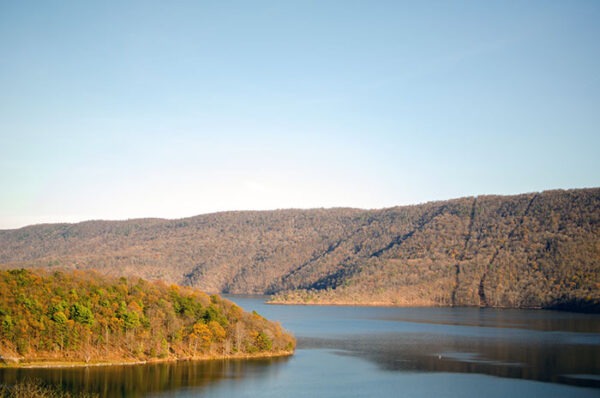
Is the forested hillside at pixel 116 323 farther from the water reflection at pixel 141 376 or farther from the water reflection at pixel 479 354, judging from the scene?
the water reflection at pixel 479 354

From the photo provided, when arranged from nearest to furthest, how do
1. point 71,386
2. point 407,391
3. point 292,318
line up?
1. point 71,386
2. point 407,391
3. point 292,318

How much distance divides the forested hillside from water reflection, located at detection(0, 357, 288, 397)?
12.3 feet

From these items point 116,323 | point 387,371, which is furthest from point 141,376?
point 387,371

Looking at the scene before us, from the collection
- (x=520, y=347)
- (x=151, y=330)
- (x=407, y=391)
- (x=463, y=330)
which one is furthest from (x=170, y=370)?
(x=463, y=330)

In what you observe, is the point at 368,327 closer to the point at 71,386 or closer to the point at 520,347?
the point at 520,347

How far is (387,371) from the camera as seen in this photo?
7881 centimetres

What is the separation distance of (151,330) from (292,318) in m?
87.3

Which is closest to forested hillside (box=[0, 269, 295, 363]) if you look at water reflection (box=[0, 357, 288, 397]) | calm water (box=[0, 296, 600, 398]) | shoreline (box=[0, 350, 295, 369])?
shoreline (box=[0, 350, 295, 369])

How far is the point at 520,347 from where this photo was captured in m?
100

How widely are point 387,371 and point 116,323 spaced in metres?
31.9

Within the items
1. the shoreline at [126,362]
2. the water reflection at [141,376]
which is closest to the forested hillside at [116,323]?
the shoreline at [126,362]

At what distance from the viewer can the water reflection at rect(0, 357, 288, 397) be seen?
204 feet

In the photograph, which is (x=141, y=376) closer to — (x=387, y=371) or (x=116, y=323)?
(x=116, y=323)

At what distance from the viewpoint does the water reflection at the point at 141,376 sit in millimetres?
62281
